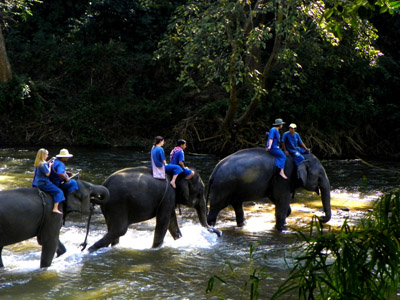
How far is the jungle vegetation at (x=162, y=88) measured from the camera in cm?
1947

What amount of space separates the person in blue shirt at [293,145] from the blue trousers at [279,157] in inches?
11.0

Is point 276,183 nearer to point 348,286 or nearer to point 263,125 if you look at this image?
point 348,286

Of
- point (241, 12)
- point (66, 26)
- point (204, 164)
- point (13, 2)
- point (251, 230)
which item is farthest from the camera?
point (66, 26)

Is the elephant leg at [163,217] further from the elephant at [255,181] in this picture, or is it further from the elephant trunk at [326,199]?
the elephant trunk at [326,199]

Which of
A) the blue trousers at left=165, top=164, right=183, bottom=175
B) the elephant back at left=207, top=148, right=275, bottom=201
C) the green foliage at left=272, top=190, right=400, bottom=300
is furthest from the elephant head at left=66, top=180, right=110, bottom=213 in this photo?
the green foliage at left=272, top=190, right=400, bottom=300

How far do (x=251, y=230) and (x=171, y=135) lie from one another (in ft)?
36.1

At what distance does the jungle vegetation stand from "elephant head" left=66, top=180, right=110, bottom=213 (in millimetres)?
9523

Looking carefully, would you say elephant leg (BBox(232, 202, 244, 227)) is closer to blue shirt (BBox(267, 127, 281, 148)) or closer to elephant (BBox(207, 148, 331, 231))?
elephant (BBox(207, 148, 331, 231))

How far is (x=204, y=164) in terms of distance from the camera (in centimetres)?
1723

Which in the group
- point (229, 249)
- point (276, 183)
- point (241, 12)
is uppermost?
point (241, 12)

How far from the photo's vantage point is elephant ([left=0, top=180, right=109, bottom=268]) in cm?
690

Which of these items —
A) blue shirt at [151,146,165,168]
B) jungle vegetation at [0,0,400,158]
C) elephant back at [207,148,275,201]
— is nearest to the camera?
blue shirt at [151,146,165,168]

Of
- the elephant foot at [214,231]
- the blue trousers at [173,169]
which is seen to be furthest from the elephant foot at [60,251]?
the elephant foot at [214,231]

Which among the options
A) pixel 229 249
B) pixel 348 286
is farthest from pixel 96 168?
pixel 348 286
